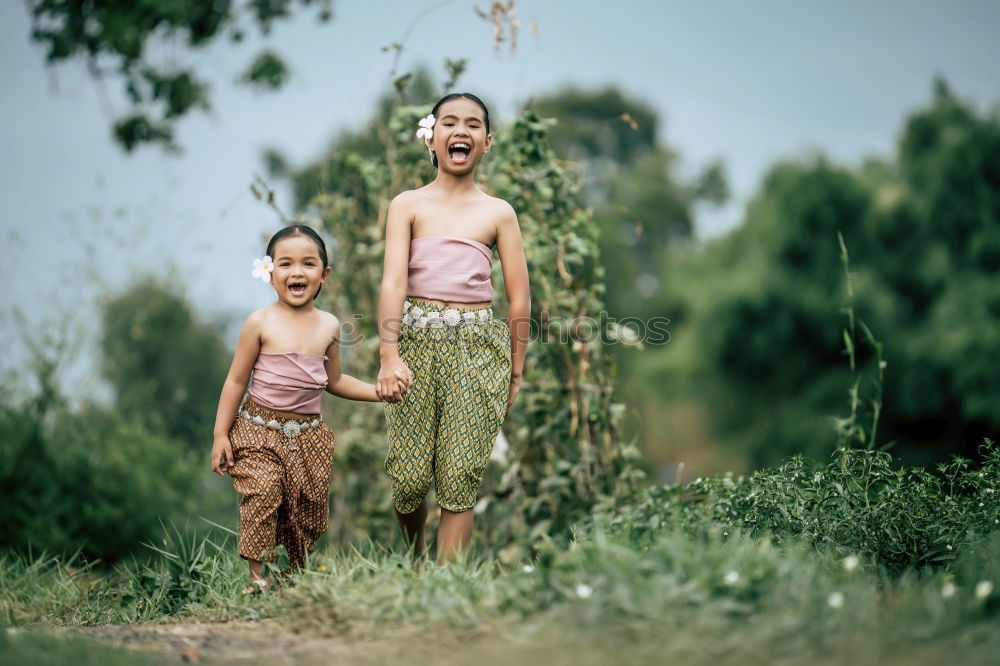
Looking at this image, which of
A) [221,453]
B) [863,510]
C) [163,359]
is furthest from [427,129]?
[163,359]

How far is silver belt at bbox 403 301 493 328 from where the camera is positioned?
3.60 metres

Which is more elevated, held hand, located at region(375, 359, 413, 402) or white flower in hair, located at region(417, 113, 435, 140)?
white flower in hair, located at region(417, 113, 435, 140)

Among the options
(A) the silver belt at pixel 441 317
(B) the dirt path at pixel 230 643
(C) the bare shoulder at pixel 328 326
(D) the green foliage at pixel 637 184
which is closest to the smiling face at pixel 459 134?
(A) the silver belt at pixel 441 317

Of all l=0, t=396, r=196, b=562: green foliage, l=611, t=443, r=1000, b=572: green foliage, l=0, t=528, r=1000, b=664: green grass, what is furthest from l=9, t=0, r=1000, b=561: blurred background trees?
l=0, t=528, r=1000, b=664: green grass

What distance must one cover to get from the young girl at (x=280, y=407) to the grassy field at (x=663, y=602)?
26cm

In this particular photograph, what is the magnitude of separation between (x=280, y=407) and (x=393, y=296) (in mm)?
634

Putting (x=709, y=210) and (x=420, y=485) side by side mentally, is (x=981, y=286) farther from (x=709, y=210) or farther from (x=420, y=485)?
(x=420, y=485)

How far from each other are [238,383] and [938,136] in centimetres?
1865

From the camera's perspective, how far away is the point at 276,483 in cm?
364

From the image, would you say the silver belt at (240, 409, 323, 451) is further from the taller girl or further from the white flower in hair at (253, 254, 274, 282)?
the white flower in hair at (253, 254, 274, 282)

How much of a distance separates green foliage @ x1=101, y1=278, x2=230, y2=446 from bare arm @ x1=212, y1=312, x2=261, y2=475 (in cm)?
221

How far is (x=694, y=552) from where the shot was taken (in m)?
2.64

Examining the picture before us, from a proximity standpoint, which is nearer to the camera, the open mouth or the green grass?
the green grass

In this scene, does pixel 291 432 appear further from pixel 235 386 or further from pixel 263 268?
pixel 263 268
